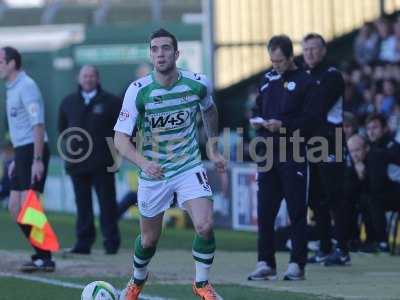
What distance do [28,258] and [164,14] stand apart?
2079 centimetres

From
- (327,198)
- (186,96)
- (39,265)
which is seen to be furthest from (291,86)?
(39,265)

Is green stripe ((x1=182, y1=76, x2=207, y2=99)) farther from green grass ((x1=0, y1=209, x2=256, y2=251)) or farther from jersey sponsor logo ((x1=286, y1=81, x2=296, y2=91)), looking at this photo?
green grass ((x1=0, y1=209, x2=256, y2=251))

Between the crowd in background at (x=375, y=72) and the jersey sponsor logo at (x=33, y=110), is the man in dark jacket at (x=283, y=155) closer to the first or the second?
the jersey sponsor logo at (x=33, y=110)

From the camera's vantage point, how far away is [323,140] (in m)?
13.5

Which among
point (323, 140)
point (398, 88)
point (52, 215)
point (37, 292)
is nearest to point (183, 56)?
point (52, 215)

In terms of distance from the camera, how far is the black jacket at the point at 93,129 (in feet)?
51.6

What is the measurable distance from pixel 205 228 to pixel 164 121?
2.85 ft

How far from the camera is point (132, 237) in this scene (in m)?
18.8

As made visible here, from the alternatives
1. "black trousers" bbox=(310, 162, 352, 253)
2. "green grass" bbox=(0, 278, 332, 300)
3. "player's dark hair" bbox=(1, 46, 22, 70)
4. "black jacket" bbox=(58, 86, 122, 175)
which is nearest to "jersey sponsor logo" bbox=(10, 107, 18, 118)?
"player's dark hair" bbox=(1, 46, 22, 70)

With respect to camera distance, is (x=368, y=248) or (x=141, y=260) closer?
(x=141, y=260)

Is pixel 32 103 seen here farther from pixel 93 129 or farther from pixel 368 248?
pixel 368 248

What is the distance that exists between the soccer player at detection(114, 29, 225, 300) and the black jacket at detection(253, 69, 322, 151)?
2214mm

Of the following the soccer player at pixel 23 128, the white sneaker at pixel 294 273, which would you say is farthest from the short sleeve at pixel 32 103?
the white sneaker at pixel 294 273

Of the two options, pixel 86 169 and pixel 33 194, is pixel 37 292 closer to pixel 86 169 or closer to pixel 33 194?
pixel 33 194
